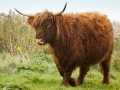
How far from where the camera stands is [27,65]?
12.9 meters

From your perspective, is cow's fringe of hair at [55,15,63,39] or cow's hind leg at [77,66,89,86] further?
cow's hind leg at [77,66,89,86]

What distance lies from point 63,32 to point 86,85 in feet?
6.01

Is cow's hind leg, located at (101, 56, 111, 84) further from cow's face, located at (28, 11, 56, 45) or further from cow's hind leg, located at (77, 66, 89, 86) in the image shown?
cow's face, located at (28, 11, 56, 45)

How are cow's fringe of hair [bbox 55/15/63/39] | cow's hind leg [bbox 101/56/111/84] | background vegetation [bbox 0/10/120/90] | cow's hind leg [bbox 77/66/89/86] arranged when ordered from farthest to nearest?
cow's hind leg [bbox 101/56/111/84]
cow's hind leg [bbox 77/66/89/86]
background vegetation [bbox 0/10/120/90]
cow's fringe of hair [bbox 55/15/63/39]

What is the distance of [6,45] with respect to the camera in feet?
53.5

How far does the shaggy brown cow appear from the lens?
385 inches

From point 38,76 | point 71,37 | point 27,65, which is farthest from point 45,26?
point 27,65

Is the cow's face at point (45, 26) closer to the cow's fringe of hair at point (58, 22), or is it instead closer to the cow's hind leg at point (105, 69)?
the cow's fringe of hair at point (58, 22)

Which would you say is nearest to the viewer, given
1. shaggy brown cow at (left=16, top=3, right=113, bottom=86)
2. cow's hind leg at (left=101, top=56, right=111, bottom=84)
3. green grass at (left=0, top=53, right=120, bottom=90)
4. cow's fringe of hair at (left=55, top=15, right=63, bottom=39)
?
shaggy brown cow at (left=16, top=3, right=113, bottom=86)

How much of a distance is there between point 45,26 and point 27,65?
343 centimetres

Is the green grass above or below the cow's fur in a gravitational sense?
below

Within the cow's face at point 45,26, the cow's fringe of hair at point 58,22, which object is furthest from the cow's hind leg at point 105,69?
the cow's face at point 45,26

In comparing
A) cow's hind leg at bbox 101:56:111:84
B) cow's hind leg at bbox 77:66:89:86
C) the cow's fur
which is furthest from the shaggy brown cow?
cow's hind leg at bbox 101:56:111:84

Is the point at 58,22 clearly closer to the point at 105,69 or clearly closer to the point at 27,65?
the point at 105,69
